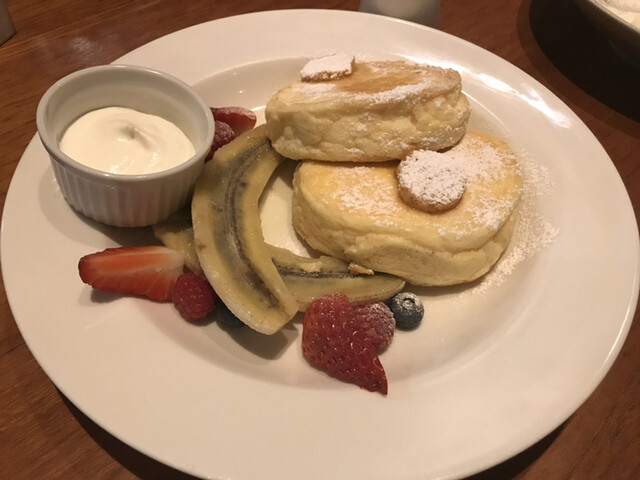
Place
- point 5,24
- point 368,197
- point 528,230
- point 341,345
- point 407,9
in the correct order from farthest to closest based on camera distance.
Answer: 1. point 407,9
2. point 5,24
3. point 528,230
4. point 368,197
5. point 341,345

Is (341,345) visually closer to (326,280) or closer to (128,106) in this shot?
(326,280)

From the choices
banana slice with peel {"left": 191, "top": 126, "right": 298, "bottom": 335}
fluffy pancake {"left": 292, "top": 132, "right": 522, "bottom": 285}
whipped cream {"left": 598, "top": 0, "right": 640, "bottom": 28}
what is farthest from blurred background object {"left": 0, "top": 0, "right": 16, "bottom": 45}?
whipped cream {"left": 598, "top": 0, "right": 640, "bottom": 28}

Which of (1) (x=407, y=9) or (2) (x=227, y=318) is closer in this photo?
(2) (x=227, y=318)

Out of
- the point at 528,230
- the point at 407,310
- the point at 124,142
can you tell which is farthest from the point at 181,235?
the point at 528,230

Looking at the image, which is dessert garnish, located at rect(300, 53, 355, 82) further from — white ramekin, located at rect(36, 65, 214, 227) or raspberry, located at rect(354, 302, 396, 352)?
raspberry, located at rect(354, 302, 396, 352)

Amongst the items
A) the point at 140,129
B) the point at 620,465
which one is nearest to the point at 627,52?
the point at 620,465

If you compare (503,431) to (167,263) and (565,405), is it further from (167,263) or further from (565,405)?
(167,263)

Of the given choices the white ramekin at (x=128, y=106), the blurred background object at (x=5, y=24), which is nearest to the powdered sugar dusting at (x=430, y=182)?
the white ramekin at (x=128, y=106)
